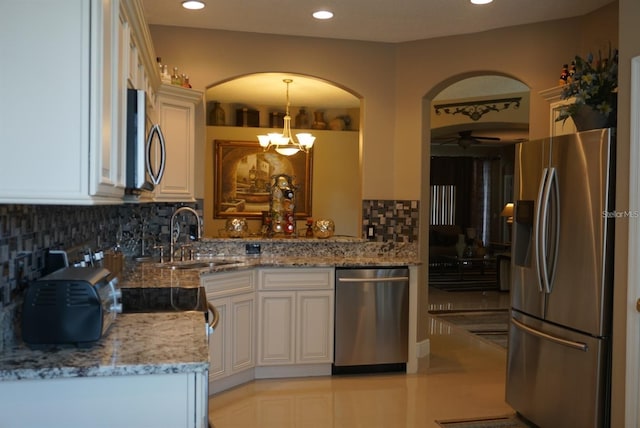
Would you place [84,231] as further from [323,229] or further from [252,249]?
[323,229]

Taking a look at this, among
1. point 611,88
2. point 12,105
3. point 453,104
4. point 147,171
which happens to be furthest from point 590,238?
point 453,104

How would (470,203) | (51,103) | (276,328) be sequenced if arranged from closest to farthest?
1. (51,103)
2. (276,328)
3. (470,203)

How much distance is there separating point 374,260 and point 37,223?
2.89 m

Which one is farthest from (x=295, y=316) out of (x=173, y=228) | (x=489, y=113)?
(x=489, y=113)

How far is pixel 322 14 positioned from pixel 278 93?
321 centimetres

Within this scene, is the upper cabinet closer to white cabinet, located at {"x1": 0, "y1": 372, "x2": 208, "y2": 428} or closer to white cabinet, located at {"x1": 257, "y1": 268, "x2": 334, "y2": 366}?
white cabinet, located at {"x1": 0, "y1": 372, "x2": 208, "y2": 428}

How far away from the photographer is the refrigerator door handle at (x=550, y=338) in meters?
3.10

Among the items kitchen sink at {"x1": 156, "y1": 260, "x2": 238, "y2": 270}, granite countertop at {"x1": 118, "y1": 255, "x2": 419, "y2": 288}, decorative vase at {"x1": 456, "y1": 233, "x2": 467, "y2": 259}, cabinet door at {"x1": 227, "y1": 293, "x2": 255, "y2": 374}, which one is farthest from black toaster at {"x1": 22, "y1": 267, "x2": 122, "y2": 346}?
decorative vase at {"x1": 456, "y1": 233, "x2": 467, "y2": 259}

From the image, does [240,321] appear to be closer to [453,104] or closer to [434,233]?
[453,104]

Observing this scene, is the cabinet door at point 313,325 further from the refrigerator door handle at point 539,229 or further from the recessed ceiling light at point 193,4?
the recessed ceiling light at point 193,4

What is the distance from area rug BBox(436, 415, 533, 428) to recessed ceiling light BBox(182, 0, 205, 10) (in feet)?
10.5

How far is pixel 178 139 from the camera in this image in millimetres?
4422

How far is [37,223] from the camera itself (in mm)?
2369

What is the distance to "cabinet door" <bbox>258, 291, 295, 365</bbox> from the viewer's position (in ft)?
14.7
